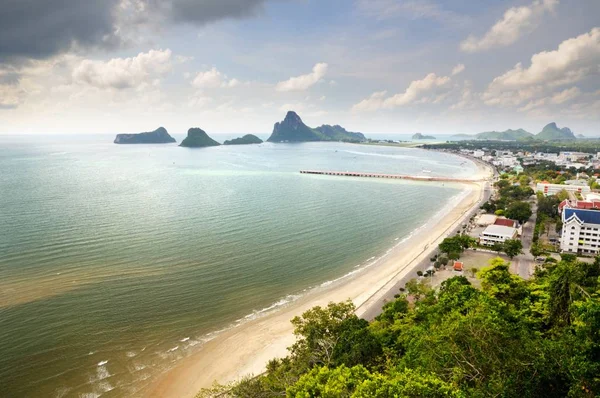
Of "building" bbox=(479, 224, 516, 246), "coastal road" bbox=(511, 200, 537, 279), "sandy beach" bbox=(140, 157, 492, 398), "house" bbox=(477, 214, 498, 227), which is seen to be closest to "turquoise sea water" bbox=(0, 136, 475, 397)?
"sandy beach" bbox=(140, 157, 492, 398)

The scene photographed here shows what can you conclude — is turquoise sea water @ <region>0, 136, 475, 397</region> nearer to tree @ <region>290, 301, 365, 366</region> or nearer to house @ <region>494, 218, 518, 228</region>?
tree @ <region>290, 301, 365, 366</region>

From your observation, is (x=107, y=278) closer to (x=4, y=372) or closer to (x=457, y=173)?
A: (x=4, y=372)

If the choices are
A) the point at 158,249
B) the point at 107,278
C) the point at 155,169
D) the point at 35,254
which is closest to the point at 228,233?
the point at 158,249

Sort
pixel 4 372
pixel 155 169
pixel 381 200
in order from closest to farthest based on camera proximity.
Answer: pixel 4 372 < pixel 381 200 < pixel 155 169

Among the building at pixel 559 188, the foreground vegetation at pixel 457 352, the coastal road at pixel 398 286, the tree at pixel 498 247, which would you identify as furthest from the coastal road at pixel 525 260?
the building at pixel 559 188

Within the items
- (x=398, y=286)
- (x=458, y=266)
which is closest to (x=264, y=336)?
(x=398, y=286)

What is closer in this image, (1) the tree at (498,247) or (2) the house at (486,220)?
(1) the tree at (498,247)

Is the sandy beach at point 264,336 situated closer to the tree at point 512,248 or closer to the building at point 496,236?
the building at point 496,236
